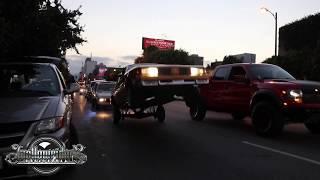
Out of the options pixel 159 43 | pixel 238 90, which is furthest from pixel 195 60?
pixel 238 90

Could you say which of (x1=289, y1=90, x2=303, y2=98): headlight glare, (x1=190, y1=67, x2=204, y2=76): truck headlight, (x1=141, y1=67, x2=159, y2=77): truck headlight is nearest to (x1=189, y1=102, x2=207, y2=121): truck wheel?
(x1=190, y1=67, x2=204, y2=76): truck headlight

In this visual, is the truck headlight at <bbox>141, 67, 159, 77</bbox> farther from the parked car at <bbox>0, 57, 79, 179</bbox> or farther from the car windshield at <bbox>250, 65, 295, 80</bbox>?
the parked car at <bbox>0, 57, 79, 179</bbox>

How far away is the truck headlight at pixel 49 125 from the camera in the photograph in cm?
642

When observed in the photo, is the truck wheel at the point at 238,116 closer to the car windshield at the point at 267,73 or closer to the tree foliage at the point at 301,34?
the car windshield at the point at 267,73

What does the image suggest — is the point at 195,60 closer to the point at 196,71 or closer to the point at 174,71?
the point at 196,71

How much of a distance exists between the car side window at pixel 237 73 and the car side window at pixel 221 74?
0.36 m

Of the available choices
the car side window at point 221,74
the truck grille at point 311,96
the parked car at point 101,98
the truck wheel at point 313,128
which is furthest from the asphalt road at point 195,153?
the parked car at point 101,98

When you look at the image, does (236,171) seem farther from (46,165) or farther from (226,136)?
(226,136)

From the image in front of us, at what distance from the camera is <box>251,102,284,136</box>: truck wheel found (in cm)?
1245

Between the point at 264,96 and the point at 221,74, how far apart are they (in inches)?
124

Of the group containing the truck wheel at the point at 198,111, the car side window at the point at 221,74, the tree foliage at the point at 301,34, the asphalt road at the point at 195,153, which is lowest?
the asphalt road at the point at 195,153

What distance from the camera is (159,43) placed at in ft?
424

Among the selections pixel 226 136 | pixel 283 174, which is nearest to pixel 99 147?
pixel 226 136

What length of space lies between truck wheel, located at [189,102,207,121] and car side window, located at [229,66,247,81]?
1707 mm
